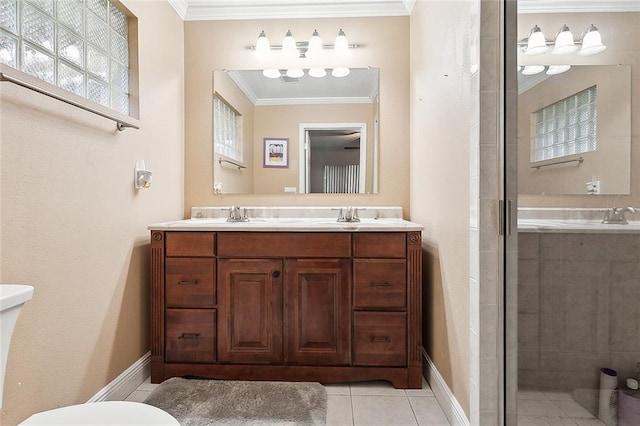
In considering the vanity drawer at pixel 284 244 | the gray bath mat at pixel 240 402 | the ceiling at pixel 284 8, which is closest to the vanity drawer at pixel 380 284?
the vanity drawer at pixel 284 244

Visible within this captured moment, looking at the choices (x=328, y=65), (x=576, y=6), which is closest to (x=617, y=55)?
(x=576, y=6)

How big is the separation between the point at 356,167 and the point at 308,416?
1.60 meters

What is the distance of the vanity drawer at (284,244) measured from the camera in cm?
190

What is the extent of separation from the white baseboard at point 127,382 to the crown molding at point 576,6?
2238 mm

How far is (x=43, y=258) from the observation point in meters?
1.31

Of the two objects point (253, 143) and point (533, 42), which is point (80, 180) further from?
point (533, 42)

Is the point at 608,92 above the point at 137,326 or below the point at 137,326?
above

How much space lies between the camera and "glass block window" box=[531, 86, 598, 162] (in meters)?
0.84

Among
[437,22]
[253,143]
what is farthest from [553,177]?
[253,143]

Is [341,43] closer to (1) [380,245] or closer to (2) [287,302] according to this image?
(1) [380,245]

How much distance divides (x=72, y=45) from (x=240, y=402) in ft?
6.03

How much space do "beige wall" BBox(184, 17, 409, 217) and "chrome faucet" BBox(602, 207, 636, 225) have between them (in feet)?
5.72

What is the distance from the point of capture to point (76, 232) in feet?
4.86

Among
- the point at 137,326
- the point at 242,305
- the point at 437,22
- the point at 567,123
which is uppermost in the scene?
the point at 437,22
